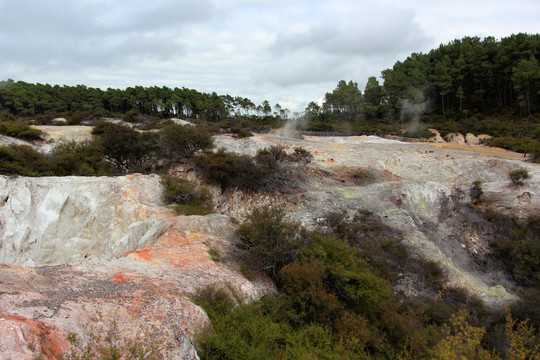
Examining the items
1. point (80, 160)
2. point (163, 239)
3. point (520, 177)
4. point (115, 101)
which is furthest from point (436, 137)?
point (115, 101)

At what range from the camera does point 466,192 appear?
16.6 metres

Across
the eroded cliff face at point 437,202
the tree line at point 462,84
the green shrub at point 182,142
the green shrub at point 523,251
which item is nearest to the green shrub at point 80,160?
the green shrub at point 182,142

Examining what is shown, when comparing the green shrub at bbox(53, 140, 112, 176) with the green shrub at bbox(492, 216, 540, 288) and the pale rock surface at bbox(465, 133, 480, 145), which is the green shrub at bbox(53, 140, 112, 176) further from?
the pale rock surface at bbox(465, 133, 480, 145)

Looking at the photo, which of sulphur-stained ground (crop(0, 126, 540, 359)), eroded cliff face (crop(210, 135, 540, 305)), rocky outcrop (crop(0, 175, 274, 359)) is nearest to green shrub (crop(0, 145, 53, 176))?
sulphur-stained ground (crop(0, 126, 540, 359))

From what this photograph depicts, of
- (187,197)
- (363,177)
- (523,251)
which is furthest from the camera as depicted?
(363,177)

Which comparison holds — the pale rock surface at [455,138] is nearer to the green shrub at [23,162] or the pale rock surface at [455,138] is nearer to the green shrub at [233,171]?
the green shrub at [233,171]

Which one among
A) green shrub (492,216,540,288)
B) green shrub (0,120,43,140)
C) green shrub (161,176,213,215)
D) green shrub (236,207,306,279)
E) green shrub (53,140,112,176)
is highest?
green shrub (0,120,43,140)

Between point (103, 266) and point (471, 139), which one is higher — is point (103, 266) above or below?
below

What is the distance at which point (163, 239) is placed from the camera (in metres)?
9.03

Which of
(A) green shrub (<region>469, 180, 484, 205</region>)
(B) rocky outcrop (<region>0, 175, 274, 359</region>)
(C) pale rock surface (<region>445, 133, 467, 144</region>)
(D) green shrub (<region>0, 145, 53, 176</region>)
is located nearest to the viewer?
(B) rocky outcrop (<region>0, 175, 274, 359</region>)

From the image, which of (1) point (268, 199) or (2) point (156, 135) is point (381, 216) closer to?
(1) point (268, 199)

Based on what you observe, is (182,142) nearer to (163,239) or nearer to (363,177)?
(163,239)

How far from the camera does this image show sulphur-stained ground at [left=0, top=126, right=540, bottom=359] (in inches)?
166

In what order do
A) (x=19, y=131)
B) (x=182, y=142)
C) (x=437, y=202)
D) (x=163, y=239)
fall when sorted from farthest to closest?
1. (x=19, y=131)
2. (x=182, y=142)
3. (x=437, y=202)
4. (x=163, y=239)
